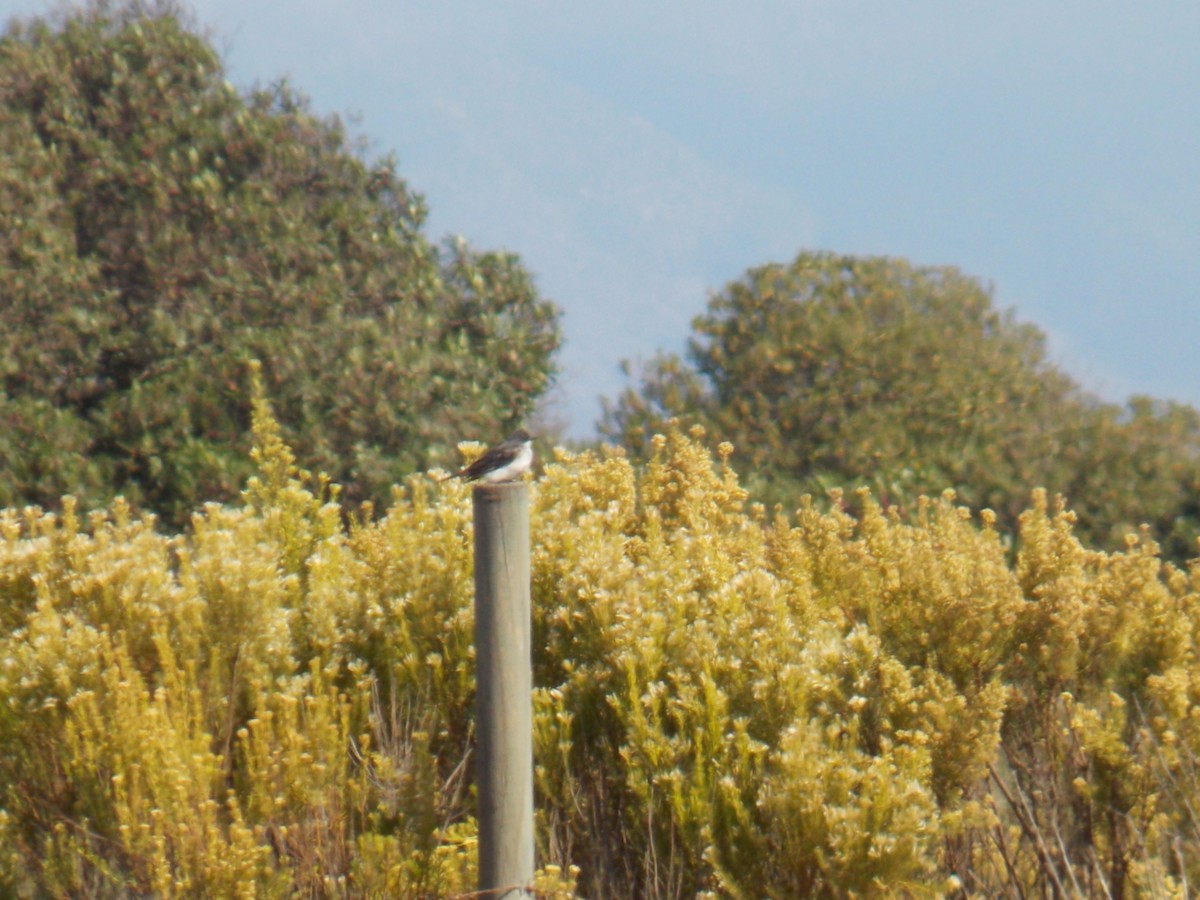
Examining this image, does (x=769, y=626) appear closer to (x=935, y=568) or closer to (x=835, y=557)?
(x=935, y=568)

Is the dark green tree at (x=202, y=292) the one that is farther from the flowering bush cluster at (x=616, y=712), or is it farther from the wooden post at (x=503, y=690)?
the wooden post at (x=503, y=690)

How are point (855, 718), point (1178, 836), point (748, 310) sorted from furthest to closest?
point (748, 310), point (1178, 836), point (855, 718)

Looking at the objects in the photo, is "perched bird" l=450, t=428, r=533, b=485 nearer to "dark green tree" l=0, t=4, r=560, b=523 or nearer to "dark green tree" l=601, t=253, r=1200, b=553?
"dark green tree" l=0, t=4, r=560, b=523

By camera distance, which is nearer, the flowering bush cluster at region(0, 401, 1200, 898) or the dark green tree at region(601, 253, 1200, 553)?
the flowering bush cluster at region(0, 401, 1200, 898)

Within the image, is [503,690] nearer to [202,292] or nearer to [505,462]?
[505,462]

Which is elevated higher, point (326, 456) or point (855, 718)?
point (326, 456)

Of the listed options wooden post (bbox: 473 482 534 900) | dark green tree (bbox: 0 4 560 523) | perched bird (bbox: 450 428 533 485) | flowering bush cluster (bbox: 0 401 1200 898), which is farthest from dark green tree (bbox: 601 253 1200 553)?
wooden post (bbox: 473 482 534 900)

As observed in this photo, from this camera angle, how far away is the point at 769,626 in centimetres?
407

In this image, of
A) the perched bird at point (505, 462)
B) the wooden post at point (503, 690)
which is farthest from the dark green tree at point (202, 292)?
the wooden post at point (503, 690)

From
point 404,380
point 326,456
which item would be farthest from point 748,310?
point 326,456

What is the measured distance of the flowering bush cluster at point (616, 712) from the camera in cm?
374

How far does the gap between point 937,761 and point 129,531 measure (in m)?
3.13

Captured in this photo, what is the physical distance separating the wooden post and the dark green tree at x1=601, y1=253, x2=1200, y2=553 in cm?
690

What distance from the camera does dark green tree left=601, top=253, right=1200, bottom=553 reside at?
420 inches
